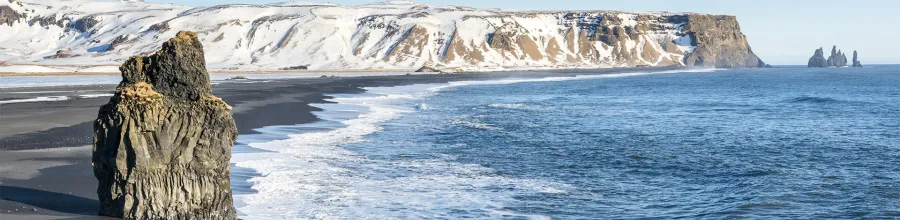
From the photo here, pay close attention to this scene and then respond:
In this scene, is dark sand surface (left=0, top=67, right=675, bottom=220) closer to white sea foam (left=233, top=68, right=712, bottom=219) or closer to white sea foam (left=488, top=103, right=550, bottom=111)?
white sea foam (left=233, top=68, right=712, bottom=219)

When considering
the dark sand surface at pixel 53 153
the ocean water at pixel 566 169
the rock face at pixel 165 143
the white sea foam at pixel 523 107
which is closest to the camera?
the rock face at pixel 165 143

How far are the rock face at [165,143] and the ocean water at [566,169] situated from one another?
5.39 feet

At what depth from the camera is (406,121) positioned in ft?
129

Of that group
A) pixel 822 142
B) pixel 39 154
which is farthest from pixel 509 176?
pixel 822 142

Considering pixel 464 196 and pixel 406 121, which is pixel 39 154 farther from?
pixel 406 121

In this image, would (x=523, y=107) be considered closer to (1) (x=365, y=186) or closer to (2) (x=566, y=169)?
(2) (x=566, y=169)

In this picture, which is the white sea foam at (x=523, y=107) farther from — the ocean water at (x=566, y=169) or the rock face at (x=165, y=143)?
the rock face at (x=165, y=143)

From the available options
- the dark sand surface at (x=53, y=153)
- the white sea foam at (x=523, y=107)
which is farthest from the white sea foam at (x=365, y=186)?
the white sea foam at (x=523, y=107)

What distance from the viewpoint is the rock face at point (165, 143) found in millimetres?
13453

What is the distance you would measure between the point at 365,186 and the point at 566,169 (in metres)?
6.15

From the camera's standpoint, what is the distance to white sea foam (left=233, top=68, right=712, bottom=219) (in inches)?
645

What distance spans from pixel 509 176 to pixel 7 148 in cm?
1347

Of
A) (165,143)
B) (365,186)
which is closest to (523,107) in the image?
(365,186)

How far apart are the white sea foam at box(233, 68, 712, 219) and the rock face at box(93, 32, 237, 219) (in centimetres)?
157
